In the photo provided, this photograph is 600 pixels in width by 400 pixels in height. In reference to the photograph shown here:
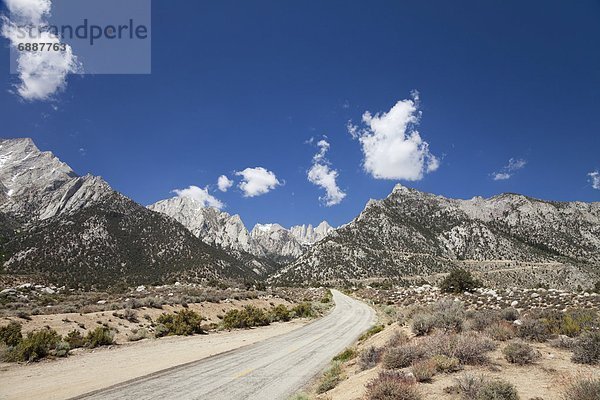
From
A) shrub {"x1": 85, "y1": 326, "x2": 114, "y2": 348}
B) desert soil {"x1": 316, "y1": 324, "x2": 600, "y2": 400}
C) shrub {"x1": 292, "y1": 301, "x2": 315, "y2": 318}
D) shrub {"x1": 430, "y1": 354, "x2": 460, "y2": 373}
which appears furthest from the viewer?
shrub {"x1": 292, "y1": 301, "x2": 315, "y2": 318}

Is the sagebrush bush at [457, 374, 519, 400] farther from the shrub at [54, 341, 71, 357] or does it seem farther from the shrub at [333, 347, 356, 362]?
the shrub at [54, 341, 71, 357]

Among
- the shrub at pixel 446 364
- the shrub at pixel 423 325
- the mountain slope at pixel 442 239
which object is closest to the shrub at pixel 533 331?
the shrub at pixel 423 325

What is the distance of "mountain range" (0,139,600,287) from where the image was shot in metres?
112

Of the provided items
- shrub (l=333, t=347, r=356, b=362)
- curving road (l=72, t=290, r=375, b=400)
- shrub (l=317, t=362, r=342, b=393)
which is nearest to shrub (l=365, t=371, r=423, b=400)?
shrub (l=317, t=362, r=342, b=393)

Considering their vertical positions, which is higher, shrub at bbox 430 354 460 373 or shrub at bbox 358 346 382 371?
shrub at bbox 430 354 460 373

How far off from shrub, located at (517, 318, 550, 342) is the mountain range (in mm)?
103438

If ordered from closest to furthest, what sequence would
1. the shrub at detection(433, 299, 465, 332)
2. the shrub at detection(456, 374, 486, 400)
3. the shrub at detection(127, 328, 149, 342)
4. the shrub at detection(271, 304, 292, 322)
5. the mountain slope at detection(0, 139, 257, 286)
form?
the shrub at detection(456, 374, 486, 400), the shrub at detection(433, 299, 465, 332), the shrub at detection(127, 328, 149, 342), the shrub at detection(271, 304, 292, 322), the mountain slope at detection(0, 139, 257, 286)

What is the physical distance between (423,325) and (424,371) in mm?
6591

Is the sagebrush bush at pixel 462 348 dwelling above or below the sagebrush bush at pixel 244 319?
above

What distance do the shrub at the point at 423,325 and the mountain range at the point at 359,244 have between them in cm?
10032

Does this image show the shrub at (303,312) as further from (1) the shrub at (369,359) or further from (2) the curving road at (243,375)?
(1) the shrub at (369,359)

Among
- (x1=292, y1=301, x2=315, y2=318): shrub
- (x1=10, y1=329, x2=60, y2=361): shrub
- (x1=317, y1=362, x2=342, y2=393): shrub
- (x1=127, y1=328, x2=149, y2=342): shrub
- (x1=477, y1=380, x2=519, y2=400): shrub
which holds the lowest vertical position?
(x1=292, y1=301, x2=315, y2=318): shrub

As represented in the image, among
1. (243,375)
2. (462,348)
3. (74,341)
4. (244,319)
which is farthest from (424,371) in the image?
(244,319)

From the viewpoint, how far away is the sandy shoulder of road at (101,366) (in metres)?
11.3
